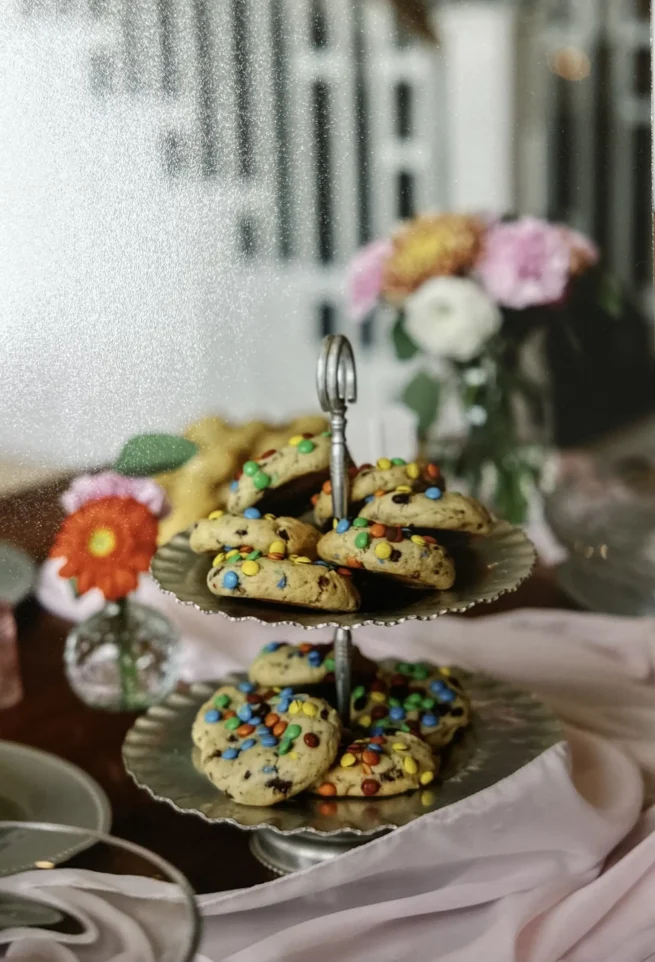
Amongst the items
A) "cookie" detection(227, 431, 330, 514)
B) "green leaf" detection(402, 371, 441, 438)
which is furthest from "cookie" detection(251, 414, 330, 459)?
"green leaf" detection(402, 371, 441, 438)

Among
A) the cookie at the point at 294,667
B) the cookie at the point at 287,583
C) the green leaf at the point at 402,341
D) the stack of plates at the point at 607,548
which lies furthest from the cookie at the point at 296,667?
the green leaf at the point at 402,341

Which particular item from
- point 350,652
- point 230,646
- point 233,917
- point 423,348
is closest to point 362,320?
point 423,348

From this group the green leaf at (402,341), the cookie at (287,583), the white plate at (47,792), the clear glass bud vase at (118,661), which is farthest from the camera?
the green leaf at (402,341)

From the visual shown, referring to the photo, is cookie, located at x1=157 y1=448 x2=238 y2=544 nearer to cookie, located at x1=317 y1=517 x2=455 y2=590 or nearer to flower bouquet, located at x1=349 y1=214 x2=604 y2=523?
cookie, located at x1=317 y1=517 x2=455 y2=590

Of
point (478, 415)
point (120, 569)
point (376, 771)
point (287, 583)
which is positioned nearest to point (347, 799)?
point (376, 771)

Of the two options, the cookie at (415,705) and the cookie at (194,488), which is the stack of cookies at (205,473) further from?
the cookie at (415,705)

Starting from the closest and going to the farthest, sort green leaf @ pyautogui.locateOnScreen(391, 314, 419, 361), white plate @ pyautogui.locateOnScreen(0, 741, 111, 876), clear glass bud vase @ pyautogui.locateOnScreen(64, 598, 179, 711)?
1. white plate @ pyautogui.locateOnScreen(0, 741, 111, 876)
2. clear glass bud vase @ pyautogui.locateOnScreen(64, 598, 179, 711)
3. green leaf @ pyautogui.locateOnScreen(391, 314, 419, 361)
